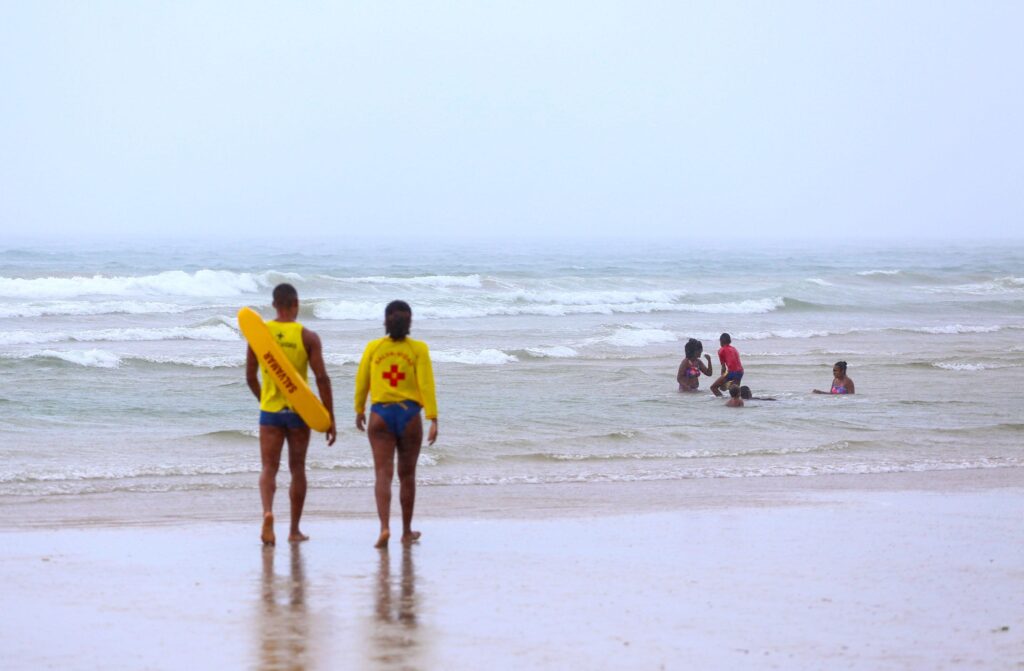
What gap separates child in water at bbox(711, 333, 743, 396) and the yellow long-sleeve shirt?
381 inches

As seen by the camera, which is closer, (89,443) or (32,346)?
(89,443)

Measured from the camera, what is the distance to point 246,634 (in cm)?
511

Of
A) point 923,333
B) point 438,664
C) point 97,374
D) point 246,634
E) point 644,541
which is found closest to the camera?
point 438,664

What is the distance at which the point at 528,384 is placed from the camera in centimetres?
1795

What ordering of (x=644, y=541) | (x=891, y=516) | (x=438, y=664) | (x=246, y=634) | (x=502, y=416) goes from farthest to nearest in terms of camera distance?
(x=502, y=416) < (x=891, y=516) < (x=644, y=541) < (x=246, y=634) < (x=438, y=664)

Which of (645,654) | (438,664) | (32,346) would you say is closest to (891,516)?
(645,654)

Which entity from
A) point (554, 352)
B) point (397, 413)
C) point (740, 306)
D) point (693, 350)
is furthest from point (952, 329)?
point (397, 413)

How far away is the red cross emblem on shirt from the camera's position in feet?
22.9

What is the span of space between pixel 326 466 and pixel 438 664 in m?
6.26

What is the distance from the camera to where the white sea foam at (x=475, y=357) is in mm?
21094

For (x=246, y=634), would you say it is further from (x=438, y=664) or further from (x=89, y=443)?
(x=89, y=443)

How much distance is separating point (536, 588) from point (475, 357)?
15.6m

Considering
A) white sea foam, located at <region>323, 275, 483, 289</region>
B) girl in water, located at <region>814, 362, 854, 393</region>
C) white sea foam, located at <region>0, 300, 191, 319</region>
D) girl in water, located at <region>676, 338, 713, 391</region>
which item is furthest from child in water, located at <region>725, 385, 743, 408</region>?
white sea foam, located at <region>323, 275, 483, 289</region>

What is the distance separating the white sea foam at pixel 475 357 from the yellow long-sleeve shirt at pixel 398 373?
13724mm
